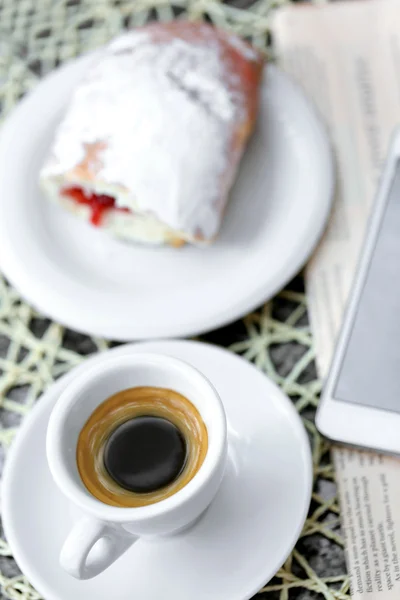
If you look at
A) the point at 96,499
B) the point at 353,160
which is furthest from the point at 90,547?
the point at 353,160

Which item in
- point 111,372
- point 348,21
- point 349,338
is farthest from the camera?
point 348,21

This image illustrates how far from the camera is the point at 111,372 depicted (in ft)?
1.75

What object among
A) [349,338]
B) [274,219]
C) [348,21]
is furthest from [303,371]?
[348,21]

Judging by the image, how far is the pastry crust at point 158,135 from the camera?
0.72 meters

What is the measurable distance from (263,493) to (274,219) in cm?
30

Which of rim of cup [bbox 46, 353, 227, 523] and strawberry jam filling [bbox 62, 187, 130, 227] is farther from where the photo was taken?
strawberry jam filling [bbox 62, 187, 130, 227]

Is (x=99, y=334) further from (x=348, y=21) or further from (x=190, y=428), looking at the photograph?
(x=348, y=21)

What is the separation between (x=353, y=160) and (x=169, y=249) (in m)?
0.23

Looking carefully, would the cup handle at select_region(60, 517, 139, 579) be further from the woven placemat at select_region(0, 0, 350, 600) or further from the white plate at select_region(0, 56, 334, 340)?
the white plate at select_region(0, 56, 334, 340)

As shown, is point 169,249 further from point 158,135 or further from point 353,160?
point 353,160

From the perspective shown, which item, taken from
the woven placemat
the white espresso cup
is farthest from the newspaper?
the white espresso cup

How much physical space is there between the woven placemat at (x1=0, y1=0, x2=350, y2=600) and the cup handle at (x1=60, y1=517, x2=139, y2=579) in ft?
0.37

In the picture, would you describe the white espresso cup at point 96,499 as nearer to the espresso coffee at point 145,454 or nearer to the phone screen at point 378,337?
the espresso coffee at point 145,454

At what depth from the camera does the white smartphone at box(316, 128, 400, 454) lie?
23.8 inches
